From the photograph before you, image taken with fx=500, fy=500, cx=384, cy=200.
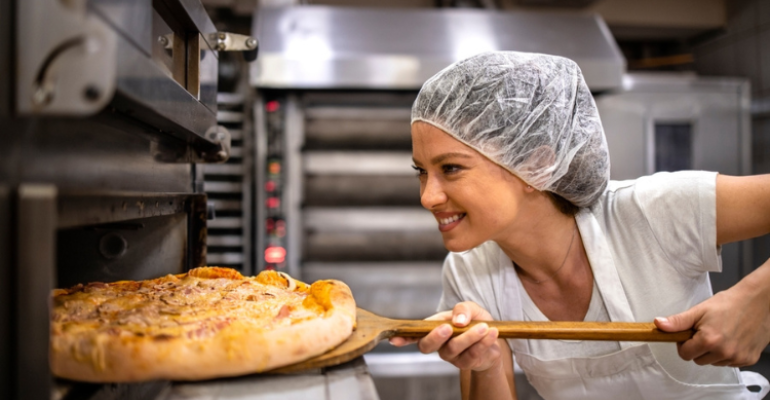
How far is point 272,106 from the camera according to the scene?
298cm

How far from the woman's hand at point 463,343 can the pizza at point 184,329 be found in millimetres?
169

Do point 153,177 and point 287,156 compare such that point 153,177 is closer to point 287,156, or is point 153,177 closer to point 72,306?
point 72,306

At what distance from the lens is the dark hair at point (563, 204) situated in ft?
4.64

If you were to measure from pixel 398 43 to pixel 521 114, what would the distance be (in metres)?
1.90

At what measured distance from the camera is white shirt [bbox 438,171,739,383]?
129 centimetres

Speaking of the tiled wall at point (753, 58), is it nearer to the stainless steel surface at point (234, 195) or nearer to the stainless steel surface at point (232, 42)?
the stainless steel surface at point (234, 195)

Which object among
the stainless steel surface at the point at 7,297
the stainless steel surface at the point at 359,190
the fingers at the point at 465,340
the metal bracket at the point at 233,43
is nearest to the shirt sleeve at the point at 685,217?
the fingers at the point at 465,340

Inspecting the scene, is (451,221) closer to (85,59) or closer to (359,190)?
(85,59)

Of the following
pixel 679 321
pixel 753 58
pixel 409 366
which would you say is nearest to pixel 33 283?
pixel 679 321

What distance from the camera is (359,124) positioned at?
2992mm

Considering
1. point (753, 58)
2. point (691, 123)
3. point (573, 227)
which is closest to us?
point (573, 227)

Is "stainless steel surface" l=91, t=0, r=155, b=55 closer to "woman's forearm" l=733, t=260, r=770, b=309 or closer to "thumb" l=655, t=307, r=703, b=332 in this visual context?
"thumb" l=655, t=307, r=703, b=332

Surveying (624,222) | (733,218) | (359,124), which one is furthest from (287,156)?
(733,218)

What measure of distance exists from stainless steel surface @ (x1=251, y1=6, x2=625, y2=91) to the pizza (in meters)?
1.92
